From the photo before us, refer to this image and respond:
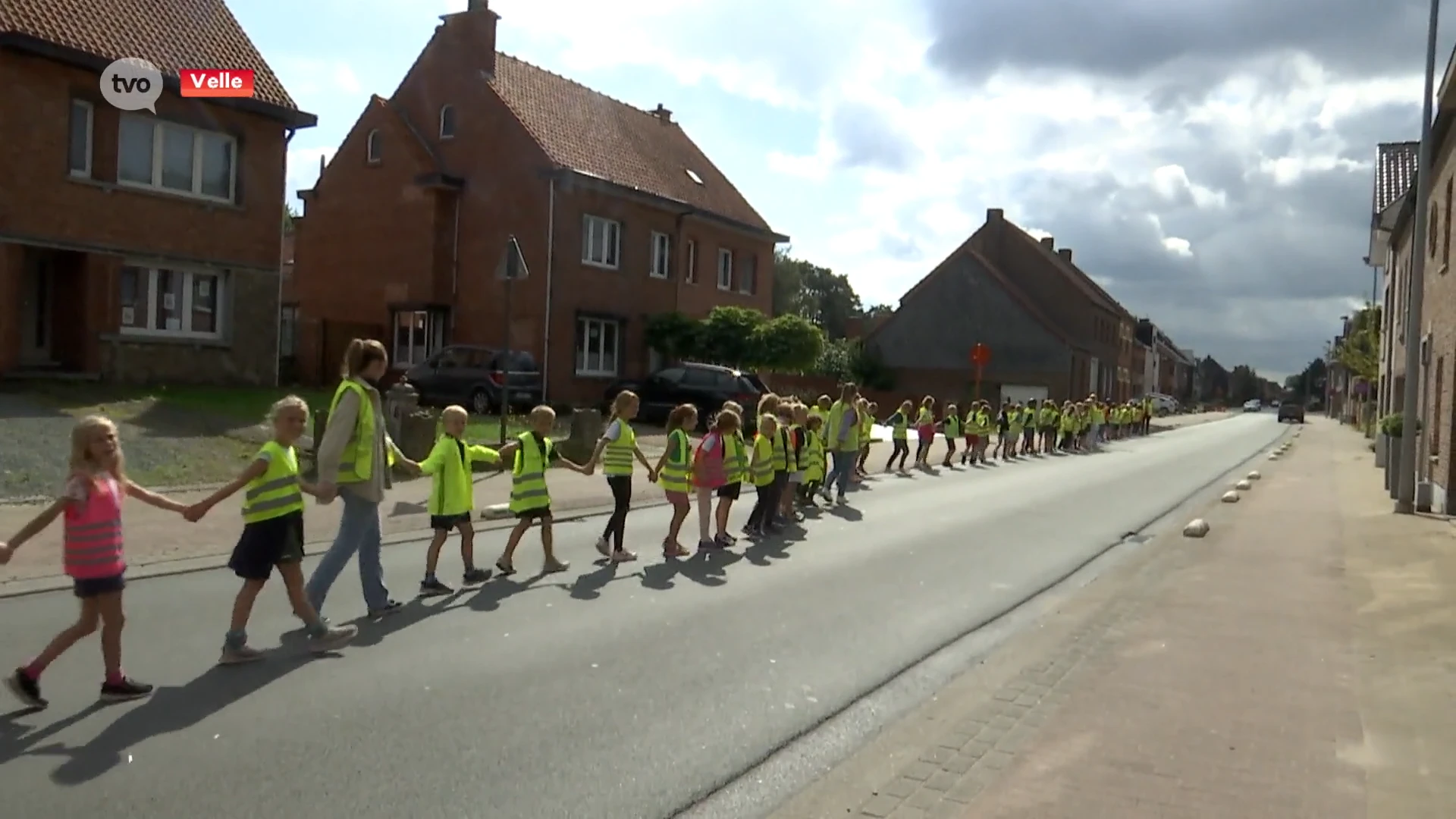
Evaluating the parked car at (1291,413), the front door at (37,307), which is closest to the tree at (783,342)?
the front door at (37,307)

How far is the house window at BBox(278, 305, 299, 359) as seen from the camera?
32125 mm

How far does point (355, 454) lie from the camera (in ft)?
23.5

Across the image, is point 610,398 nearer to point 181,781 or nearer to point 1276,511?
point 1276,511

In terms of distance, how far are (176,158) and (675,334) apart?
43.4 ft

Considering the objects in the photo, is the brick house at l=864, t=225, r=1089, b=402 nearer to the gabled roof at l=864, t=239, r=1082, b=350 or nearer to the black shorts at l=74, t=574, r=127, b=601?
the gabled roof at l=864, t=239, r=1082, b=350

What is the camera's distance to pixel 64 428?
15.1 m

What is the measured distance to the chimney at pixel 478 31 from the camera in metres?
31.5

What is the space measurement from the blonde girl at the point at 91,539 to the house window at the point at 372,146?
27964 millimetres

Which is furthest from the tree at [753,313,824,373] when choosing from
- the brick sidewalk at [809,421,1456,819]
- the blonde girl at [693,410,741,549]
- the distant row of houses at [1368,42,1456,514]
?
the brick sidewalk at [809,421,1456,819]

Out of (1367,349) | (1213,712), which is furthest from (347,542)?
(1367,349)

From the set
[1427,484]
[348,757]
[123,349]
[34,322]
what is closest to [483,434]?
[123,349]

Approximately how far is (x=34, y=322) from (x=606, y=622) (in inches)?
661

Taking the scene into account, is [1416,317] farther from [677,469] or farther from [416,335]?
[416,335]

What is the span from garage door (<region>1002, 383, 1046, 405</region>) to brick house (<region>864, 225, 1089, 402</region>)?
0.15 feet
